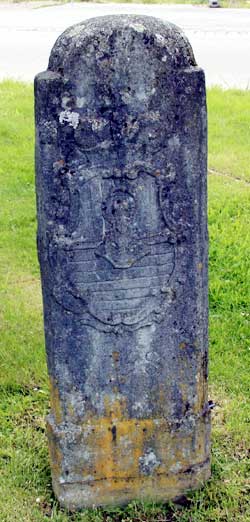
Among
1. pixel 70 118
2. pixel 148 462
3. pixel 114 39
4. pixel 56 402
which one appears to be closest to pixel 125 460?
pixel 148 462

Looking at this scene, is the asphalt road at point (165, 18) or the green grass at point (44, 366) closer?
the green grass at point (44, 366)

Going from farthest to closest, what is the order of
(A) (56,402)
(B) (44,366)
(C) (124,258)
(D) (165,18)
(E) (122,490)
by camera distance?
(D) (165,18) < (B) (44,366) < (E) (122,490) < (A) (56,402) < (C) (124,258)

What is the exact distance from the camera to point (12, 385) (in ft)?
14.4

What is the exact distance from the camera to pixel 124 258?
3166 mm

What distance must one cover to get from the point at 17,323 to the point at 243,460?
187 centimetres

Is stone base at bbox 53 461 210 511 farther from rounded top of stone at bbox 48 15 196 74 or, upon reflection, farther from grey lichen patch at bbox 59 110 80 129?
rounded top of stone at bbox 48 15 196 74

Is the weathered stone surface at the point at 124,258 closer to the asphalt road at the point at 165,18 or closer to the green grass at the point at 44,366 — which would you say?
the green grass at the point at 44,366

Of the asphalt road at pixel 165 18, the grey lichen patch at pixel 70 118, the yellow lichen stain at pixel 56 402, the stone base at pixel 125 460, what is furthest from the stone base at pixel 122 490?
the asphalt road at pixel 165 18

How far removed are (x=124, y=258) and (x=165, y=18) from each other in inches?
543

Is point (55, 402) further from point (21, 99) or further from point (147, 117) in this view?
point (21, 99)

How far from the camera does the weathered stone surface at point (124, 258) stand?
9.75ft

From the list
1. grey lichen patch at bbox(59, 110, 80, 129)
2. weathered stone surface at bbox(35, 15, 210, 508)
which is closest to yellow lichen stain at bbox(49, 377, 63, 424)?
weathered stone surface at bbox(35, 15, 210, 508)

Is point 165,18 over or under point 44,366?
over

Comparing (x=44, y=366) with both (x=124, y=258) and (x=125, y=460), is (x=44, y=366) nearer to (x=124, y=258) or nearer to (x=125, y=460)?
(x=125, y=460)
